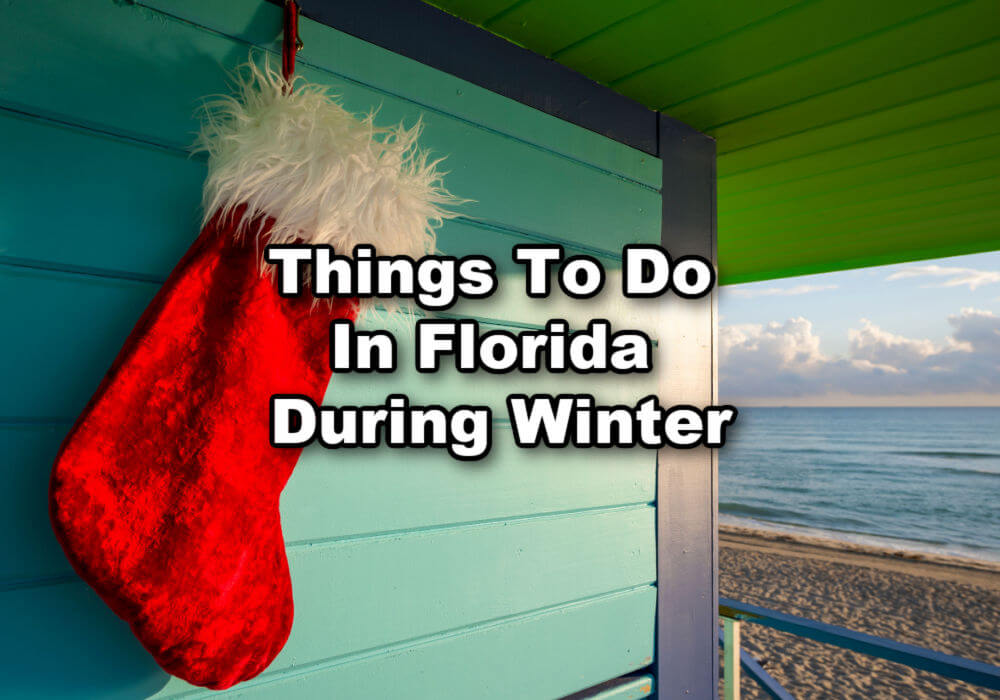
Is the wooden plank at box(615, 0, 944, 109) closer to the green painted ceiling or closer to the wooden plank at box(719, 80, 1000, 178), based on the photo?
the green painted ceiling

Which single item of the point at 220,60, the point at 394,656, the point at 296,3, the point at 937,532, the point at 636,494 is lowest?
the point at 937,532

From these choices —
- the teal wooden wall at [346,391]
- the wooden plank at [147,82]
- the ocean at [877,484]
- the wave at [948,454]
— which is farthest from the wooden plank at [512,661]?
the wave at [948,454]

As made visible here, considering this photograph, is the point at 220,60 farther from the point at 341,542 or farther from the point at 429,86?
the point at 341,542

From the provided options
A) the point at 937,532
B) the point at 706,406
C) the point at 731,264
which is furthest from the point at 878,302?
the point at 706,406

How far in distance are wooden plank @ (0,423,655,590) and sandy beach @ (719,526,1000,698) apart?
3.95 meters

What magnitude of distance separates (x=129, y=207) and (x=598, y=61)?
3.08 ft

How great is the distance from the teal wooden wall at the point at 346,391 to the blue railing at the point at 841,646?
0.66 metres

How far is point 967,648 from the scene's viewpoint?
16.7 feet

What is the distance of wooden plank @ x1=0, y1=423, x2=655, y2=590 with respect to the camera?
62 centimetres

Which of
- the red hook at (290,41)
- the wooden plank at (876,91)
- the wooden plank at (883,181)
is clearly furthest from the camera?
the wooden plank at (883,181)

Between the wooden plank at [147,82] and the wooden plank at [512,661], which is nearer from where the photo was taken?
the wooden plank at [147,82]

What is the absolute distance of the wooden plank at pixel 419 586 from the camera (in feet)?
2.11

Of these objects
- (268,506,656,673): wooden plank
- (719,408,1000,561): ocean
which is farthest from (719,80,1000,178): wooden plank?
(719,408,1000,561): ocean

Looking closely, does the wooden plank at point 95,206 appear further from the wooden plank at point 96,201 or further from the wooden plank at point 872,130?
the wooden plank at point 872,130
